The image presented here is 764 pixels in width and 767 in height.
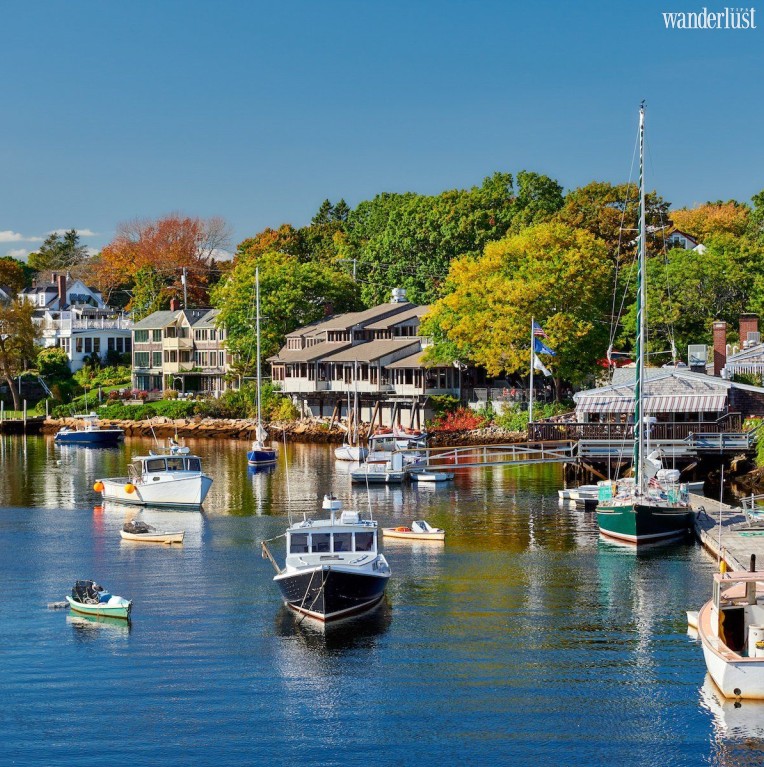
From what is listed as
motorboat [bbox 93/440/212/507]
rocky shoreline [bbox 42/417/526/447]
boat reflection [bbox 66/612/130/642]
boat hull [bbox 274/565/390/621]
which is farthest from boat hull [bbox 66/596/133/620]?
rocky shoreline [bbox 42/417/526/447]

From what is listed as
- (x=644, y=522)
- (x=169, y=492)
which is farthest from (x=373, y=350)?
(x=644, y=522)

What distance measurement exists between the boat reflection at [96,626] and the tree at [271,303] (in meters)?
95.6

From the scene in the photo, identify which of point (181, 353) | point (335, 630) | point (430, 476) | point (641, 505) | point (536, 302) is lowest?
point (335, 630)

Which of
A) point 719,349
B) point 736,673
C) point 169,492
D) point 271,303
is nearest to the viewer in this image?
point 736,673

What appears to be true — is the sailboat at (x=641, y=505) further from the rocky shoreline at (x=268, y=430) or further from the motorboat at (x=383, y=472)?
the rocky shoreline at (x=268, y=430)

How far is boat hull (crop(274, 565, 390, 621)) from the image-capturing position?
40.9 m

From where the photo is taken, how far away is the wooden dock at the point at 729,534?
153 ft

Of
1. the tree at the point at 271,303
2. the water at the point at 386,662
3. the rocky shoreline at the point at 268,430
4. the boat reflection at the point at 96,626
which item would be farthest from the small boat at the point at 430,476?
the tree at the point at 271,303

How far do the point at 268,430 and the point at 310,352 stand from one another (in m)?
10.1

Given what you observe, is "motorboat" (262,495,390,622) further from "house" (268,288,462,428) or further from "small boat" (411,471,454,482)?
"house" (268,288,462,428)

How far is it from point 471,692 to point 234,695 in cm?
655

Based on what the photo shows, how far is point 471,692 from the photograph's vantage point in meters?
33.8

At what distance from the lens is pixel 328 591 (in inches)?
1613

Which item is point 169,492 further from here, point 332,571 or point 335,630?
point 335,630
